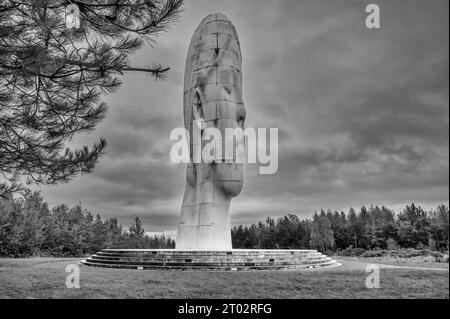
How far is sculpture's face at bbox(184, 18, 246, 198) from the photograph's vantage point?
1211 centimetres

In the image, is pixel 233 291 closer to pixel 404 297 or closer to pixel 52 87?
pixel 404 297

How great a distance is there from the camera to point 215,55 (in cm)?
1287

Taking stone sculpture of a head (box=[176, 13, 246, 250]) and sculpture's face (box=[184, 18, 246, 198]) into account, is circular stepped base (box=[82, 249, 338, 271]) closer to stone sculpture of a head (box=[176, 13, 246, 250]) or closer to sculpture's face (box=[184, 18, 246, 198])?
stone sculpture of a head (box=[176, 13, 246, 250])

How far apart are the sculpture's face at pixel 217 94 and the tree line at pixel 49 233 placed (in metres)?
9.57

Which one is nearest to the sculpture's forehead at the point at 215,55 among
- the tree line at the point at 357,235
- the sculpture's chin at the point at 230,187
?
the sculpture's chin at the point at 230,187

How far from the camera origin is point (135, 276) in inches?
296

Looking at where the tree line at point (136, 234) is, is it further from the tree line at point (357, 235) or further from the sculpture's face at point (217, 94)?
the sculpture's face at point (217, 94)

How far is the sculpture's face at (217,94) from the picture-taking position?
12.1 m

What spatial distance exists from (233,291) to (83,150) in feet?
11.6

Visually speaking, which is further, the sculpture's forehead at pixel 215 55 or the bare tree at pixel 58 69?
the sculpture's forehead at pixel 215 55

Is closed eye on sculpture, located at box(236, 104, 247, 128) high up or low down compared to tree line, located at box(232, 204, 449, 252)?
up

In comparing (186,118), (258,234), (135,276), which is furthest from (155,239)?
(135,276)

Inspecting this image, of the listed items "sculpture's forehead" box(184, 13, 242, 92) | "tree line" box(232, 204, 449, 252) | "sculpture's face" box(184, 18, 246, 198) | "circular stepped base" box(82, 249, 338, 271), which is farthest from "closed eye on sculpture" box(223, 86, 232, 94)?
"tree line" box(232, 204, 449, 252)

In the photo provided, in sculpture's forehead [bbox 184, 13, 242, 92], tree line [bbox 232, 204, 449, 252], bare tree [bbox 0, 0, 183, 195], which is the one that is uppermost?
sculpture's forehead [bbox 184, 13, 242, 92]
